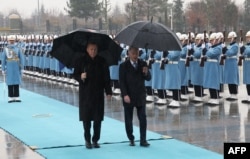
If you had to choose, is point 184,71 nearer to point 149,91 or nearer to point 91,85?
point 149,91

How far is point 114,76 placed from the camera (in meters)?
18.4

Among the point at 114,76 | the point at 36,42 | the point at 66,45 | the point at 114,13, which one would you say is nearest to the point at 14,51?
the point at 114,76

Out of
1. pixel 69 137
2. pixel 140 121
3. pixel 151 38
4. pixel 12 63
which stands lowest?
A: pixel 69 137

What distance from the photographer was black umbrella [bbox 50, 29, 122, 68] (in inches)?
379

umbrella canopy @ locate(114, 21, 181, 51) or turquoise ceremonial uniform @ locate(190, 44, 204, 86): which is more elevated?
umbrella canopy @ locate(114, 21, 181, 51)

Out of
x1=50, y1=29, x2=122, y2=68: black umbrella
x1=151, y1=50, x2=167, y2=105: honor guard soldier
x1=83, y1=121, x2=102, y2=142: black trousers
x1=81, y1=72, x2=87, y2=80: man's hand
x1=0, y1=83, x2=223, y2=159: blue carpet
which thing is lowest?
x1=0, y1=83, x2=223, y2=159: blue carpet

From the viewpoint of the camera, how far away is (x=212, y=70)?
14805mm

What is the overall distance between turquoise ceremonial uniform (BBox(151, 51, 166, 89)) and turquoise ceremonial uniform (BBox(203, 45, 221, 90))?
1.12m

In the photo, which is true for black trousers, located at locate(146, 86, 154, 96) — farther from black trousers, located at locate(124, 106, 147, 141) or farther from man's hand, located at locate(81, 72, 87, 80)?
man's hand, located at locate(81, 72, 87, 80)

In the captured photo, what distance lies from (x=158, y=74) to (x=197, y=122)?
344 centimetres

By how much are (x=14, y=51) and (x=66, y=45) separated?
682 centimetres

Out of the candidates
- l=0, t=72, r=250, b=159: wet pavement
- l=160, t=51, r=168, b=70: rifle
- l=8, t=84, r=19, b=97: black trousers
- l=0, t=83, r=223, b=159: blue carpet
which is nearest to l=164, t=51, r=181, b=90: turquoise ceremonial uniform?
l=160, t=51, r=168, b=70: rifle

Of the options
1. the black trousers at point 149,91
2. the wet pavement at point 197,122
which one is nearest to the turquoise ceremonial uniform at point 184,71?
the wet pavement at point 197,122

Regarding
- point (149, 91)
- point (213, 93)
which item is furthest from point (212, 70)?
point (149, 91)
